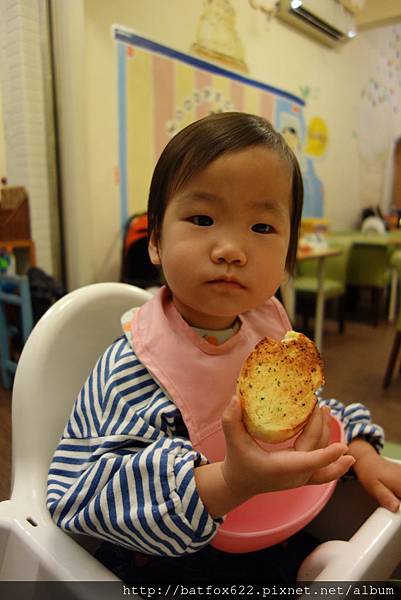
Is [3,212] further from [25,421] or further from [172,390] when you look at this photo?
[172,390]

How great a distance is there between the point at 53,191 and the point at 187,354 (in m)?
1.37

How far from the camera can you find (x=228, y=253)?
1.35ft

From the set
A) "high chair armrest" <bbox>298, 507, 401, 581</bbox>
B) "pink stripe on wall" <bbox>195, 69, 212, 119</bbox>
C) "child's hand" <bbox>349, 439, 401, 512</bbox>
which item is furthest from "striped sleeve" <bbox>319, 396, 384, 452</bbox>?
"pink stripe on wall" <bbox>195, 69, 212, 119</bbox>

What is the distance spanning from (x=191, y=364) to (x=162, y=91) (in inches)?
69.0

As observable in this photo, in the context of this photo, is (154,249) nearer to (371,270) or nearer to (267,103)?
(267,103)

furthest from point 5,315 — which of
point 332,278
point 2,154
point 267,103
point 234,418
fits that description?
point 332,278

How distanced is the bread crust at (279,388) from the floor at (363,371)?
0.86 m

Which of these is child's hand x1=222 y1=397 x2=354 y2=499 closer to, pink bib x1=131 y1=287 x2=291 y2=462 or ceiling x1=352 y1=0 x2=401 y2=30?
pink bib x1=131 y1=287 x2=291 y2=462

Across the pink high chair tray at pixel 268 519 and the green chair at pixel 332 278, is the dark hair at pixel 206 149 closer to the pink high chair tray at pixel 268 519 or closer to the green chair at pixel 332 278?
the pink high chair tray at pixel 268 519

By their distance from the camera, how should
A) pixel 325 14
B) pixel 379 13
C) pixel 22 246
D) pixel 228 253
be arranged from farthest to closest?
pixel 22 246 → pixel 325 14 → pixel 379 13 → pixel 228 253

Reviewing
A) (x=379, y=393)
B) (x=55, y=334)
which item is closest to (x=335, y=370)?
(x=379, y=393)

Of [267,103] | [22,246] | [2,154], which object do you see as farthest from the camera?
[267,103]

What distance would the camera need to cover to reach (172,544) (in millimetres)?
374

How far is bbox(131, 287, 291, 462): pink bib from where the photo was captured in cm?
47
